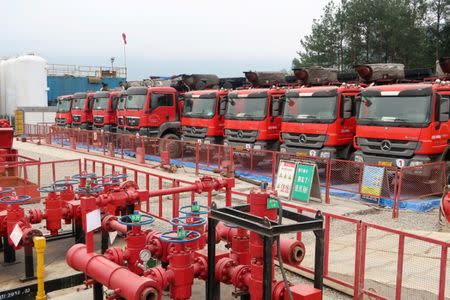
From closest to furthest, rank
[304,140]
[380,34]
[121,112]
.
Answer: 1. [304,140]
2. [121,112]
3. [380,34]

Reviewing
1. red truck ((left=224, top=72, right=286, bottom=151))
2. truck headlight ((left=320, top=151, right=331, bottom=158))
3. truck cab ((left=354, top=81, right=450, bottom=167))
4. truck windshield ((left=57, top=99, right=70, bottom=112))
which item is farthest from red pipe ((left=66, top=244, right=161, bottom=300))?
truck windshield ((left=57, top=99, right=70, bottom=112))

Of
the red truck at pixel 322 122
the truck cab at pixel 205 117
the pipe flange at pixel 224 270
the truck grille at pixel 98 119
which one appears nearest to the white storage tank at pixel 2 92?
the truck grille at pixel 98 119

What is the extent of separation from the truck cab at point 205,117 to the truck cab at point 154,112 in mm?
1727

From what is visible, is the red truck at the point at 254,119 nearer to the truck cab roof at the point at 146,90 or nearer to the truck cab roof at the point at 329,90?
the truck cab roof at the point at 329,90

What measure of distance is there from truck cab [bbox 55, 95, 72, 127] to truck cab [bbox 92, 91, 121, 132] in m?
4.46

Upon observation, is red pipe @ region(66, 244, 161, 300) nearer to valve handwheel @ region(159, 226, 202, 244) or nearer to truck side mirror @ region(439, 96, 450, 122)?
valve handwheel @ region(159, 226, 202, 244)

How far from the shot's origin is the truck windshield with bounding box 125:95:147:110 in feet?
71.8

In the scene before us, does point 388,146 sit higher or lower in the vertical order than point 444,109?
lower

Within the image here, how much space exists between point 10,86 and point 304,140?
114ft

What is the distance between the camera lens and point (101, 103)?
27203mm

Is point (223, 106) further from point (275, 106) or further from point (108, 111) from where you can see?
point (108, 111)

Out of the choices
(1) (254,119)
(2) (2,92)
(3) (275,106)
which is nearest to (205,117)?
(1) (254,119)

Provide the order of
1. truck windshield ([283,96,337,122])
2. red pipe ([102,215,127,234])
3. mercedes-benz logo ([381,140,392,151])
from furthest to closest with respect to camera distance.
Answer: truck windshield ([283,96,337,122]) < mercedes-benz logo ([381,140,392,151]) < red pipe ([102,215,127,234])

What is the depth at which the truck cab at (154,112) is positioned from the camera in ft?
70.8
